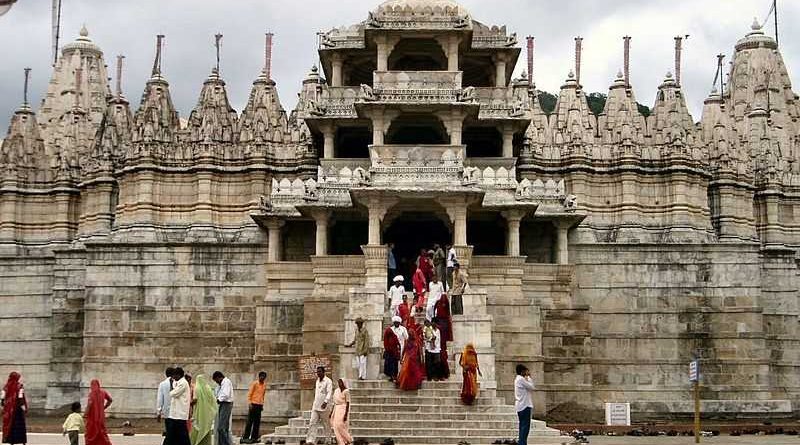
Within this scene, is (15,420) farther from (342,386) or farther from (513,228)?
(513,228)

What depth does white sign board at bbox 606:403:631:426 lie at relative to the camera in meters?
31.8

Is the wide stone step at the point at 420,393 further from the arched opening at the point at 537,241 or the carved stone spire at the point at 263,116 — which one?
the carved stone spire at the point at 263,116

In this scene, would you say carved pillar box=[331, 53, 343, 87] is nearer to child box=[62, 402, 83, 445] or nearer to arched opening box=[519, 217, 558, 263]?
arched opening box=[519, 217, 558, 263]

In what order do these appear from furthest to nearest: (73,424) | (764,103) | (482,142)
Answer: (764,103) → (482,142) → (73,424)

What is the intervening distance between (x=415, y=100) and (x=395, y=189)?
419cm

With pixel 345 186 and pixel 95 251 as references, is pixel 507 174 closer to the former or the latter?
pixel 345 186

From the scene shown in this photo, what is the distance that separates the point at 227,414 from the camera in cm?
2166

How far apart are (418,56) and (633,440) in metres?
16.2

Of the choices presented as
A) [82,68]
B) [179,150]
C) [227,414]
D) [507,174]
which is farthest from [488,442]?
[82,68]

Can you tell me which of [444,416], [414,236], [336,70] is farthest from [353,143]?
[444,416]

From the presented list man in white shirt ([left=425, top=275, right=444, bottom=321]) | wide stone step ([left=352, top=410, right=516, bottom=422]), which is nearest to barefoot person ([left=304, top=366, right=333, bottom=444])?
wide stone step ([left=352, top=410, right=516, bottom=422])

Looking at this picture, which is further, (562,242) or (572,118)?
(572,118)

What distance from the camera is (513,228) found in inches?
1346

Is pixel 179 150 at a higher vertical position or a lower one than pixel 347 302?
higher
